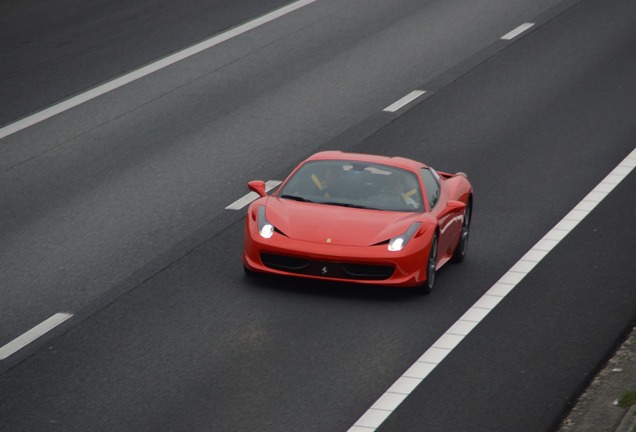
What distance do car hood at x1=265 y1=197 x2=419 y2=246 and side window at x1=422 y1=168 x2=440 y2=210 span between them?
25.3 inches

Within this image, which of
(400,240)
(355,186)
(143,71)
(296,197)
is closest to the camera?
(400,240)

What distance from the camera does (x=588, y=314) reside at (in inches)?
548

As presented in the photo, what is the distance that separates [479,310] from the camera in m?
13.9

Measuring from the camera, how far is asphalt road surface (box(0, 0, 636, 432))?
450 inches

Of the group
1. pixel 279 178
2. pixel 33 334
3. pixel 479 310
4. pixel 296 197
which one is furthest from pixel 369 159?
pixel 33 334

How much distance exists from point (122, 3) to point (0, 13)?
8.37 ft

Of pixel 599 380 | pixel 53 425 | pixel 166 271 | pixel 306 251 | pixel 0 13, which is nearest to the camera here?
pixel 53 425

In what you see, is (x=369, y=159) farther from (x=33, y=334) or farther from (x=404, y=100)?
(x=404, y=100)

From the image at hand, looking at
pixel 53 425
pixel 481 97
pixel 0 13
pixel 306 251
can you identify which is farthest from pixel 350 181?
pixel 0 13

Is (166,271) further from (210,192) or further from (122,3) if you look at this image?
(122,3)

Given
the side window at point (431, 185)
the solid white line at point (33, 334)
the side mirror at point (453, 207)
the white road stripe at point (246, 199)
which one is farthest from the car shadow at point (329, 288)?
the white road stripe at point (246, 199)

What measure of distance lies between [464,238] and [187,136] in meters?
6.62

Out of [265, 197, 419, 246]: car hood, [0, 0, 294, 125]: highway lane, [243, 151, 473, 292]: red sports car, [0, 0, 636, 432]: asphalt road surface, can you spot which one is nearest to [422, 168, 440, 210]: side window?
[243, 151, 473, 292]: red sports car

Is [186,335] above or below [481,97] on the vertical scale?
above
